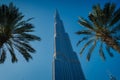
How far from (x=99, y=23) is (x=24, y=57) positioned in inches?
365

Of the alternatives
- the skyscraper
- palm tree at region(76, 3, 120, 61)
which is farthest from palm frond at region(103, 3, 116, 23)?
the skyscraper

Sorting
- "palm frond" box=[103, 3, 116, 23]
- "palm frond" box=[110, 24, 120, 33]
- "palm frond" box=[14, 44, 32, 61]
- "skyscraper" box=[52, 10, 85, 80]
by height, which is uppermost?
"skyscraper" box=[52, 10, 85, 80]

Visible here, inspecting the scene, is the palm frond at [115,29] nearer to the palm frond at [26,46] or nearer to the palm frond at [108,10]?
the palm frond at [108,10]

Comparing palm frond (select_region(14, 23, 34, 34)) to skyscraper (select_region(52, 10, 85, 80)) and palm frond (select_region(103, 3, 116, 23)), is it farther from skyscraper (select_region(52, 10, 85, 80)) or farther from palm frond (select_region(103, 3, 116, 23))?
skyscraper (select_region(52, 10, 85, 80))

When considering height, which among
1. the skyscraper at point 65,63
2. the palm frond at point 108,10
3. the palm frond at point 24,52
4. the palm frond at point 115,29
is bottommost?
the palm frond at point 24,52

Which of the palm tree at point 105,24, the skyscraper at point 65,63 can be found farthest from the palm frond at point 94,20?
the skyscraper at point 65,63

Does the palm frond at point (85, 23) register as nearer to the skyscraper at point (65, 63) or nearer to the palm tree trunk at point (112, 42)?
the palm tree trunk at point (112, 42)

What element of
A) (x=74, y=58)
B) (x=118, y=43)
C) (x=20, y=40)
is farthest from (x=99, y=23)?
(x=74, y=58)

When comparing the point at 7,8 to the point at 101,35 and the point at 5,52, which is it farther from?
the point at 101,35

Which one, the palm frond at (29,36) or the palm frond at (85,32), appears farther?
the palm frond at (85,32)

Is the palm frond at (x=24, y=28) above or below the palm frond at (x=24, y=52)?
above

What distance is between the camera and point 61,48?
612ft

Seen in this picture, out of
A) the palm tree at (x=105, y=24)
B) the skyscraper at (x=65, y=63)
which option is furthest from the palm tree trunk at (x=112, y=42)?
the skyscraper at (x=65, y=63)

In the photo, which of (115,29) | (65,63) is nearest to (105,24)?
(115,29)
